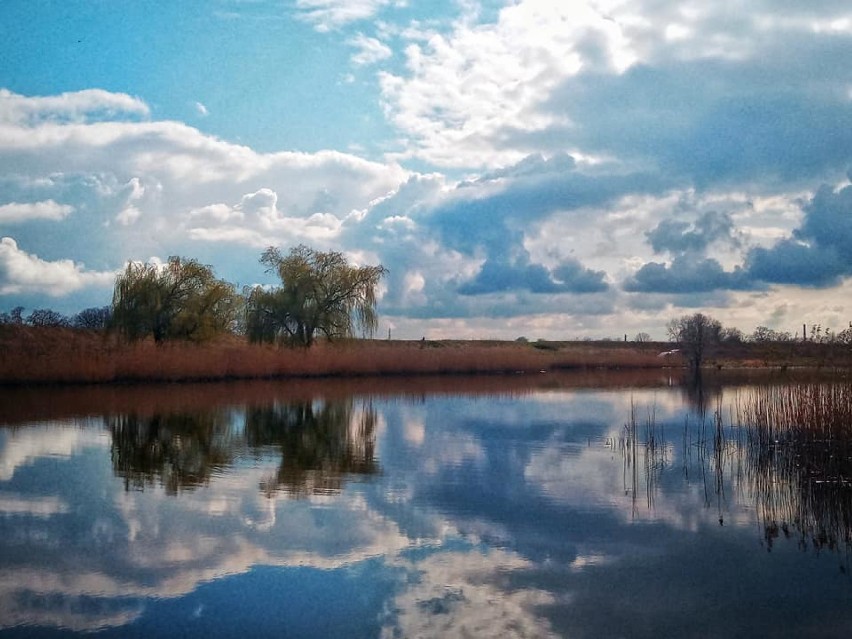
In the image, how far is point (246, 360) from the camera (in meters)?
34.2

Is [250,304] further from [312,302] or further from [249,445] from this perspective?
[249,445]

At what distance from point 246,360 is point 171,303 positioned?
628 centimetres

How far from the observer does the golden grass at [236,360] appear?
29.0 metres

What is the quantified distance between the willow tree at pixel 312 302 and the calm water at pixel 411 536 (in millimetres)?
23293

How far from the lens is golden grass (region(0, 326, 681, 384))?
2898 centimetres

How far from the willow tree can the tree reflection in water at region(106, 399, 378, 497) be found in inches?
711

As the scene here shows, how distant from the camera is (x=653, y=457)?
13609mm

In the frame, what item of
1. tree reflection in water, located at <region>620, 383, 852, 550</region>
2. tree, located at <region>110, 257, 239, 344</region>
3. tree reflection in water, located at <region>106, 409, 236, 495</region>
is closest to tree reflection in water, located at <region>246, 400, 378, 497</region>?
tree reflection in water, located at <region>106, 409, 236, 495</region>

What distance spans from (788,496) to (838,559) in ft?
9.43

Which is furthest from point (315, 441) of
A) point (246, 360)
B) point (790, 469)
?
point (246, 360)

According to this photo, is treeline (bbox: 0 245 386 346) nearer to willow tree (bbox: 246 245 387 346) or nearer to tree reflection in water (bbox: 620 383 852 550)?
willow tree (bbox: 246 245 387 346)

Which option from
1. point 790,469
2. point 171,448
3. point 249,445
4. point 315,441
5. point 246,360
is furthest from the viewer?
point 246,360

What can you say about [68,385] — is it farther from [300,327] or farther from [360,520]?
[360,520]

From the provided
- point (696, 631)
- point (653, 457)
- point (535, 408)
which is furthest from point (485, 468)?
point (535, 408)
